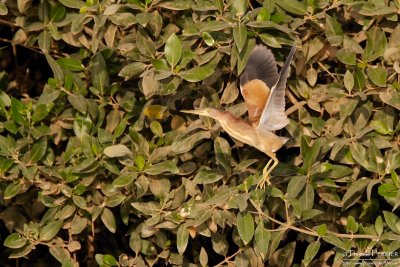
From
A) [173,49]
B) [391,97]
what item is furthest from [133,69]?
[391,97]

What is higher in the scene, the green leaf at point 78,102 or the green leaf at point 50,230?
the green leaf at point 78,102

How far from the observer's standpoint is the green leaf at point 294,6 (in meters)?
3.61

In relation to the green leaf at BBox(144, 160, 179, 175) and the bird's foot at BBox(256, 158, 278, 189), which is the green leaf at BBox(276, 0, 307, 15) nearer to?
the bird's foot at BBox(256, 158, 278, 189)

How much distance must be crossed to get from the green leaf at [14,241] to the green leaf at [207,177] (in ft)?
2.67

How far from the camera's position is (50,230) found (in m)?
3.83

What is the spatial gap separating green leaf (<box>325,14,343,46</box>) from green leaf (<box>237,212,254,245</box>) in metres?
0.80

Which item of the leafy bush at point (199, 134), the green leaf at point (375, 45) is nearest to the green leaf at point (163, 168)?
the leafy bush at point (199, 134)

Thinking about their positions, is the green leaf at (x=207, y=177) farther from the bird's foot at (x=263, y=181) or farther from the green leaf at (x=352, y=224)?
the green leaf at (x=352, y=224)

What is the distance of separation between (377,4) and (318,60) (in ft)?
1.22

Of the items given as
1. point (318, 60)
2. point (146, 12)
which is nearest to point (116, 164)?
point (146, 12)

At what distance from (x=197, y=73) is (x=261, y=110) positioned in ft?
0.97

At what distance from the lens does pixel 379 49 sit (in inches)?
145

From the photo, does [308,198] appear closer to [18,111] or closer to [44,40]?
[18,111]

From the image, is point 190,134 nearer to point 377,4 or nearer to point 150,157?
point 150,157
